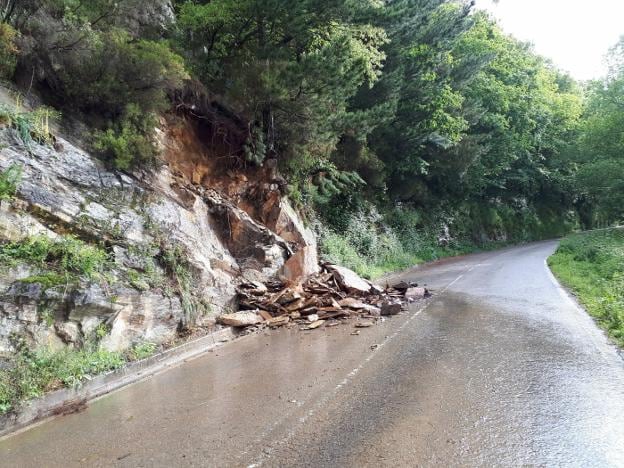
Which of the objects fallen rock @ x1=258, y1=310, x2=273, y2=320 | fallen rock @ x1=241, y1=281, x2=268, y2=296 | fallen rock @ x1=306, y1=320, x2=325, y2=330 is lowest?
fallen rock @ x1=306, y1=320, x2=325, y2=330

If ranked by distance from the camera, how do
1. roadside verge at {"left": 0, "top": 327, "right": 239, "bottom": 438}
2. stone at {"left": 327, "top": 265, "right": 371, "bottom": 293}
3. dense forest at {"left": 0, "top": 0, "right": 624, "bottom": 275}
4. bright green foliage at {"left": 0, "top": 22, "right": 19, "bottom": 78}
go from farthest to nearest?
1. stone at {"left": 327, "top": 265, "right": 371, "bottom": 293}
2. dense forest at {"left": 0, "top": 0, "right": 624, "bottom": 275}
3. bright green foliage at {"left": 0, "top": 22, "right": 19, "bottom": 78}
4. roadside verge at {"left": 0, "top": 327, "right": 239, "bottom": 438}

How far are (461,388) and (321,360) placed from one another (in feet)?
7.60

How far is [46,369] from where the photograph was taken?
5.66 m

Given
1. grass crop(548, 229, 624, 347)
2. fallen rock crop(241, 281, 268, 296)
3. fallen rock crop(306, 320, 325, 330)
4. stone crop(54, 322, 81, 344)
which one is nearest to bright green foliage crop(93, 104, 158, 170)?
fallen rock crop(241, 281, 268, 296)

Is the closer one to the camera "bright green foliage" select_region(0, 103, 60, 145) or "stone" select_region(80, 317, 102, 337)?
"stone" select_region(80, 317, 102, 337)

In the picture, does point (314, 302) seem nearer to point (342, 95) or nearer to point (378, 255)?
point (342, 95)

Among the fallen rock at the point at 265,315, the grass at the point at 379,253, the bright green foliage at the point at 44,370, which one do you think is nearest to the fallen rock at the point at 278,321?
the fallen rock at the point at 265,315

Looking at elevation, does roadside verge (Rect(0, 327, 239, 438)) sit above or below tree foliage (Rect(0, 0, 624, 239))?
below

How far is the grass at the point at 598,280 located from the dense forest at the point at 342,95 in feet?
22.3

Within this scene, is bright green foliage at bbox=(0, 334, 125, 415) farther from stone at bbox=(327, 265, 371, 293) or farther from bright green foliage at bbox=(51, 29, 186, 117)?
stone at bbox=(327, 265, 371, 293)

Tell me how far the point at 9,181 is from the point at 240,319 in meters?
4.86

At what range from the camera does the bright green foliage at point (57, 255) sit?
636 centimetres

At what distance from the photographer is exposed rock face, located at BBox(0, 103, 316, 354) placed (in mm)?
6281

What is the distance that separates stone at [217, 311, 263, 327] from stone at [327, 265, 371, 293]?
2841mm
